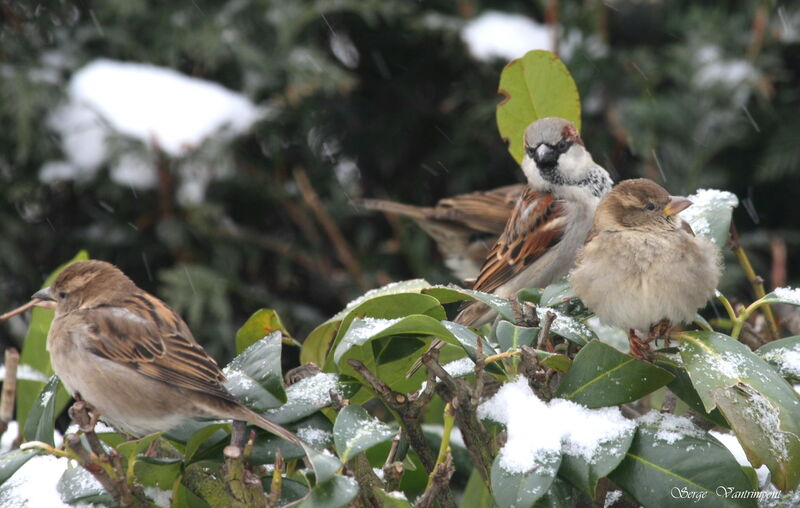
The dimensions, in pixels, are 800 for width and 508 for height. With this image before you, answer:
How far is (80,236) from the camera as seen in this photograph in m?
3.23

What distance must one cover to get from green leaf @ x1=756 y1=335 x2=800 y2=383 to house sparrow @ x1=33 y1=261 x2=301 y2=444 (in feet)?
2.68

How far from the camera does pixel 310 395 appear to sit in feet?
4.32

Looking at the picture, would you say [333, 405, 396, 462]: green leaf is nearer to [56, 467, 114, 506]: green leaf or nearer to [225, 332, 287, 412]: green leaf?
[225, 332, 287, 412]: green leaf

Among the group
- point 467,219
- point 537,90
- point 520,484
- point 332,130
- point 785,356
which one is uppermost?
point 537,90

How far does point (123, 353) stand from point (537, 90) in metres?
0.91

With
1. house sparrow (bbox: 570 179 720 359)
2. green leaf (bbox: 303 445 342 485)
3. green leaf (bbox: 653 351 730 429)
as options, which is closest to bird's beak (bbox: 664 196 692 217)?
house sparrow (bbox: 570 179 720 359)

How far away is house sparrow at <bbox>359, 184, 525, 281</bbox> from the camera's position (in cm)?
316

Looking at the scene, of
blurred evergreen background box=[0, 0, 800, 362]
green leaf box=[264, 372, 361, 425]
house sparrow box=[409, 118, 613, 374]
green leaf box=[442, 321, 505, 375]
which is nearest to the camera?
green leaf box=[442, 321, 505, 375]

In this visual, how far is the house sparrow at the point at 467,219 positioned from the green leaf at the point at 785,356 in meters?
1.79

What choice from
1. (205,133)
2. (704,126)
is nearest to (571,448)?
(205,133)

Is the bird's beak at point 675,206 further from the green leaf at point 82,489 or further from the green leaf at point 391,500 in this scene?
the green leaf at point 82,489

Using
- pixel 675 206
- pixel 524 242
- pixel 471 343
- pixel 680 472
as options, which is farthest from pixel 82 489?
pixel 524 242

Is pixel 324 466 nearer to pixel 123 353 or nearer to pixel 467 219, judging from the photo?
pixel 123 353

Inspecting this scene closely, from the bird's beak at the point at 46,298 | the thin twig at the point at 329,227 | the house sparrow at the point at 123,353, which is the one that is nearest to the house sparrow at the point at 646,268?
the house sparrow at the point at 123,353
